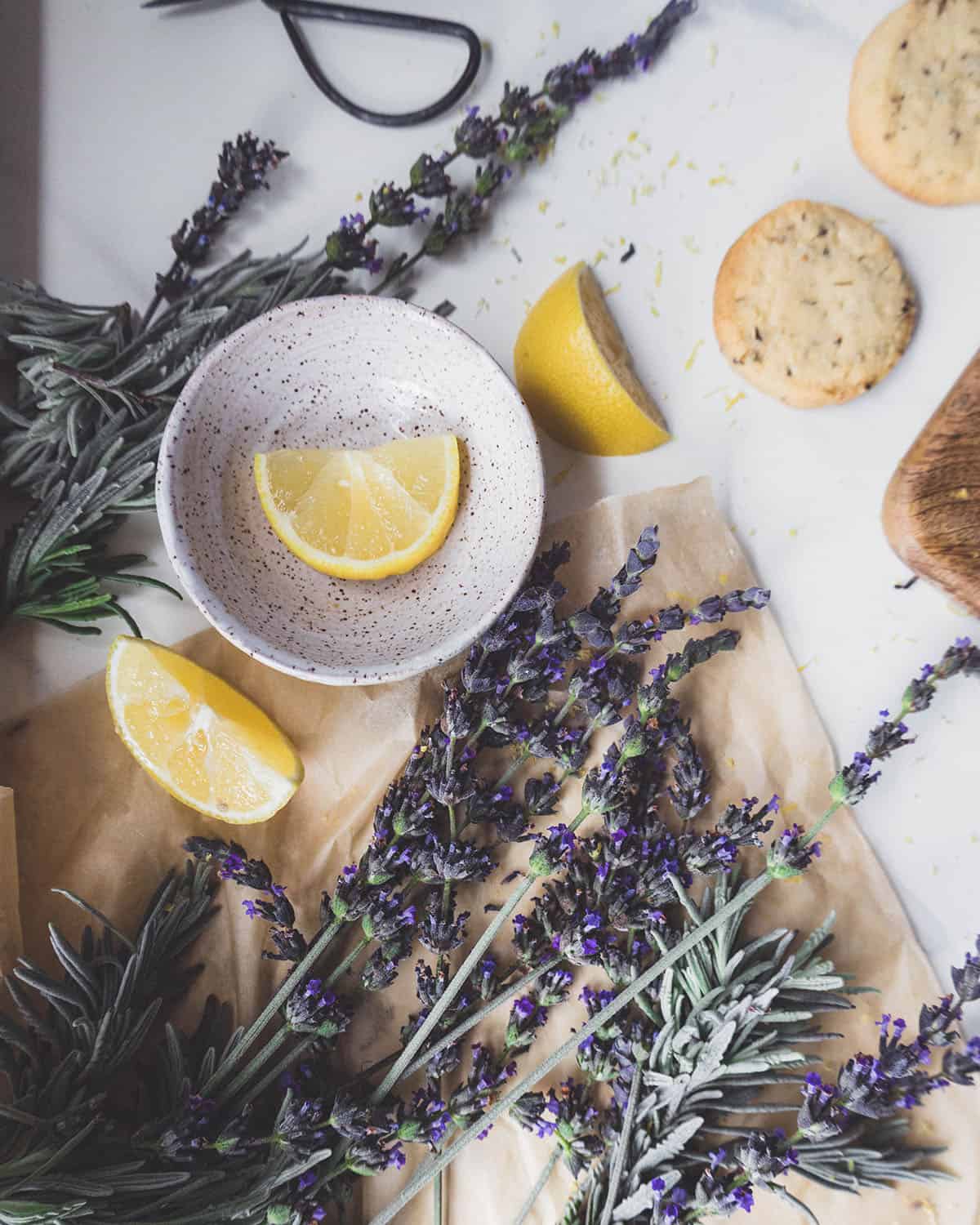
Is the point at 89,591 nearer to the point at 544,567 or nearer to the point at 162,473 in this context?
the point at 162,473

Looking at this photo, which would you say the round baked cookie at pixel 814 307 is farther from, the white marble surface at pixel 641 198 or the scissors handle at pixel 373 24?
the scissors handle at pixel 373 24

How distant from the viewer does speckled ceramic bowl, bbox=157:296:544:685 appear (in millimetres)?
1028

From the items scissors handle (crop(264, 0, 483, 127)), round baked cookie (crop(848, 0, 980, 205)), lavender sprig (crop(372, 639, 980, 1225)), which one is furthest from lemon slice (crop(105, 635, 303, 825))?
round baked cookie (crop(848, 0, 980, 205))

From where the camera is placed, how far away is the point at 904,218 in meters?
1.20

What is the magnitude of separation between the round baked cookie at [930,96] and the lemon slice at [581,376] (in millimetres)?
368

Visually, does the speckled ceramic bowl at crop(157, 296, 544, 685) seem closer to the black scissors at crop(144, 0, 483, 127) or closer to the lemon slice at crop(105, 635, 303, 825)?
the lemon slice at crop(105, 635, 303, 825)

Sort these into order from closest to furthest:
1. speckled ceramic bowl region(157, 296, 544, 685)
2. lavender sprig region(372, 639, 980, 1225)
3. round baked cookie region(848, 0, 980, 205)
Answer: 1. lavender sprig region(372, 639, 980, 1225)
2. speckled ceramic bowl region(157, 296, 544, 685)
3. round baked cookie region(848, 0, 980, 205)

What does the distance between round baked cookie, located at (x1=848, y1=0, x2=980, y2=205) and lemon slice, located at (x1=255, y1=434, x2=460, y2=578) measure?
621 mm

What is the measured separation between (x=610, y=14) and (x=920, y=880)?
1050mm

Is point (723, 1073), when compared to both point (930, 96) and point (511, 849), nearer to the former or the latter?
point (511, 849)

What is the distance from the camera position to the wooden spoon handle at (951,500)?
3.65 feet

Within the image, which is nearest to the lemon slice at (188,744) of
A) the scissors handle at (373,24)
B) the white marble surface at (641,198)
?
the white marble surface at (641,198)

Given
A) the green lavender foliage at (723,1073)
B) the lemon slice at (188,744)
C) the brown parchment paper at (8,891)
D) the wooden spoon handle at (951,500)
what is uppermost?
the wooden spoon handle at (951,500)

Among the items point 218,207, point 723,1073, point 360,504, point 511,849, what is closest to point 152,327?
point 218,207
